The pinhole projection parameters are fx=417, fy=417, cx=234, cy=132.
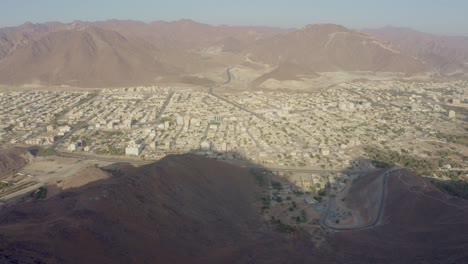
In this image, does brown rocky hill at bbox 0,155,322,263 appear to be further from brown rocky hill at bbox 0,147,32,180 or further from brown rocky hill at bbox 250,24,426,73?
brown rocky hill at bbox 250,24,426,73

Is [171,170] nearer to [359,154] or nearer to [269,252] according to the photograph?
[269,252]

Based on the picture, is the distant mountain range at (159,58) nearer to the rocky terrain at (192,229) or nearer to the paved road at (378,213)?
the paved road at (378,213)

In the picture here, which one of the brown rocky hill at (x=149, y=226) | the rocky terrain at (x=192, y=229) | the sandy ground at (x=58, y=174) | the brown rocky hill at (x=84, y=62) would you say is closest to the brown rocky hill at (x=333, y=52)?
the brown rocky hill at (x=84, y=62)

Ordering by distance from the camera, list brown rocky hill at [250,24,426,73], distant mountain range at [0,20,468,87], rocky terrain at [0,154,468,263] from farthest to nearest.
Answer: brown rocky hill at [250,24,426,73]
distant mountain range at [0,20,468,87]
rocky terrain at [0,154,468,263]

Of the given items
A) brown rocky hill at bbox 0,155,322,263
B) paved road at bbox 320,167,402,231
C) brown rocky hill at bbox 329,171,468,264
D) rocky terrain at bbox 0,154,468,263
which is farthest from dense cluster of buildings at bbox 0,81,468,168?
brown rocky hill at bbox 0,155,322,263

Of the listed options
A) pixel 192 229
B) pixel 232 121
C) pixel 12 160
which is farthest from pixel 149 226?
pixel 232 121

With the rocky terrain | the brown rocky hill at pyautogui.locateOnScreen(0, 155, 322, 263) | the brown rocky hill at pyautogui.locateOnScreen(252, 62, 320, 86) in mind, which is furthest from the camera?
the brown rocky hill at pyautogui.locateOnScreen(252, 62, 320, 86)

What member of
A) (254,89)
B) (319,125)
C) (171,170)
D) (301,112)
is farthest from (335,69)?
(171,170)

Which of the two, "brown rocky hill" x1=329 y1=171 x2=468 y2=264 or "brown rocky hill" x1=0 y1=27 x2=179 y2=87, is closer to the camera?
"brown rocky hill" x1=329 y1=171 x2=468 y2=264
